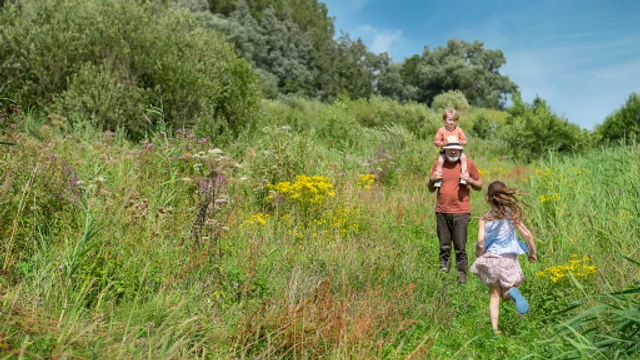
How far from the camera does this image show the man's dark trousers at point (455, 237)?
5969 mm

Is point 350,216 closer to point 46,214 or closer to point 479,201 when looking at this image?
point 46,214

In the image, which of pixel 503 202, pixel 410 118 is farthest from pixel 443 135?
pixel 410 118

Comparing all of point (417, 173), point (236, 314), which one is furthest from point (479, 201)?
point (236, 314)

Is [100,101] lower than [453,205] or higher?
higher

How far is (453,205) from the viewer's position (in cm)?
602

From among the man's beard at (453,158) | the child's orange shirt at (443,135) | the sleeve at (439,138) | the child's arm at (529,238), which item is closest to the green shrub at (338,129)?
the child's orange shirt at (443,135)

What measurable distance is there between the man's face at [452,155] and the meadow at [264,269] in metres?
1.06

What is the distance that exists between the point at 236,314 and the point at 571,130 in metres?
20.7

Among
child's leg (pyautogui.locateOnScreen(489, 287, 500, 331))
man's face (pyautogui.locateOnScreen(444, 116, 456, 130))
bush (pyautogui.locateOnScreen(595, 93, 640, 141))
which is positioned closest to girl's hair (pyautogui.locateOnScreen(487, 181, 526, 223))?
child's leg (pyautogui.locateOnScreen(489, 287, 500, 331))

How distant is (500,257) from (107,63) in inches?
379

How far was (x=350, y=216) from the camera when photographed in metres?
7.16

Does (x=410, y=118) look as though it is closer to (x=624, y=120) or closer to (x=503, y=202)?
(x=624, y=120)

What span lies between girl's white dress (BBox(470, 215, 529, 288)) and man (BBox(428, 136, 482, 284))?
102cm

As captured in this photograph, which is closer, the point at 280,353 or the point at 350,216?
the point at 280,353
